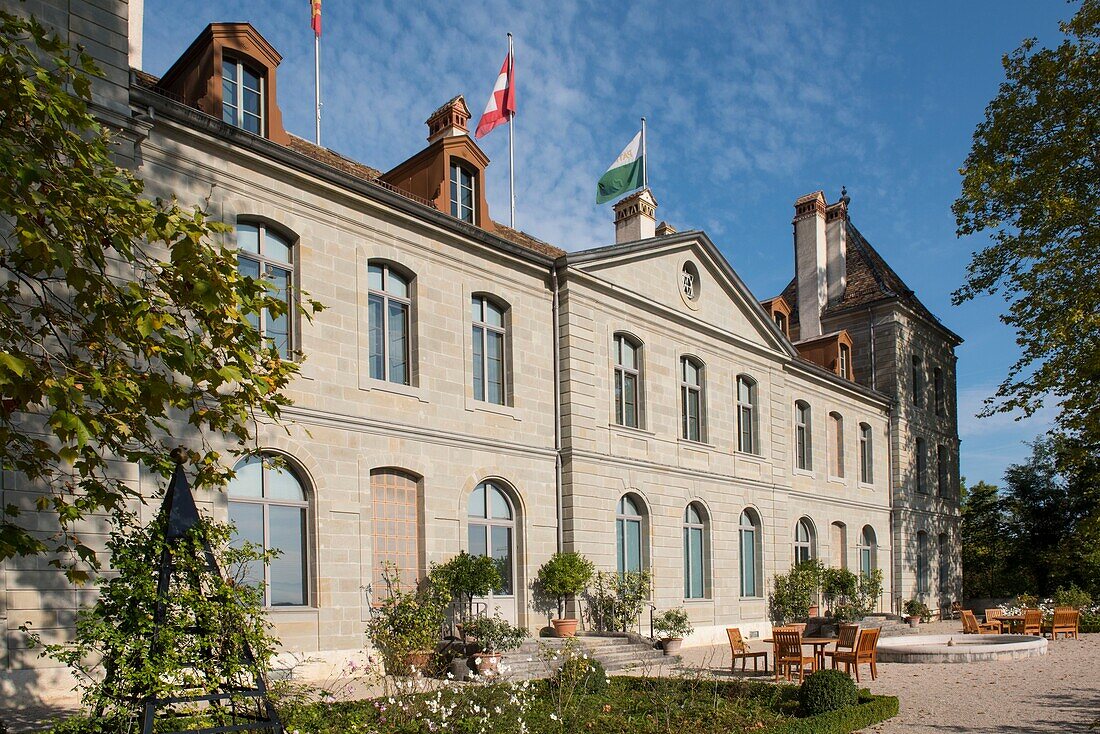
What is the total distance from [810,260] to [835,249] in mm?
1196

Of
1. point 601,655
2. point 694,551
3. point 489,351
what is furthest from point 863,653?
point 489,351

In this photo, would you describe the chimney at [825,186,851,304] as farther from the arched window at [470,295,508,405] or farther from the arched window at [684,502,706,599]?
→ the arched window at [470,295,508,405]

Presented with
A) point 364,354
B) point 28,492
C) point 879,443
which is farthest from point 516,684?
point 879,443

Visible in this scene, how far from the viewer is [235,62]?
1459cm

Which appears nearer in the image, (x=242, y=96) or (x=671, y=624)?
(x=242, y=96)

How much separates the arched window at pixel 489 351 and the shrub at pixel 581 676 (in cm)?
677

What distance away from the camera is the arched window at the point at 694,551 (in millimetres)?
22641

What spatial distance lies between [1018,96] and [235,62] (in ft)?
58.5

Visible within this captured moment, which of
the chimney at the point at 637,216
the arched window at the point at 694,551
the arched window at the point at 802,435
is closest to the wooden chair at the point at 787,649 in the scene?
the arched window at the point at 694,551

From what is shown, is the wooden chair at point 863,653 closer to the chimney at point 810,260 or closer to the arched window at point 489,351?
the arched window at point 489,351

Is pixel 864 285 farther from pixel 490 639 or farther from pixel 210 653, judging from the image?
pixel 210 653

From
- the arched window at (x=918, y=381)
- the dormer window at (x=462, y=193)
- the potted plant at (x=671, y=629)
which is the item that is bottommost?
the potted plant at (x=671, y=629)

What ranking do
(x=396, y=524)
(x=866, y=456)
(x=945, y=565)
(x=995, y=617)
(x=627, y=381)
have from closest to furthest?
(x=396, y=524)
(x=627, y=381)
(x=995, y=617)
(x=866, y=456)
(x=945, y=565)

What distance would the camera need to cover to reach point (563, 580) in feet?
58.5
